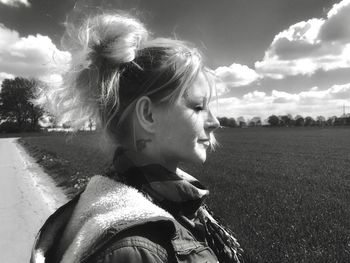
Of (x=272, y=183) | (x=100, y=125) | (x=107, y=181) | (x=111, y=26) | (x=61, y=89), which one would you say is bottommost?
(x=272, y=183)

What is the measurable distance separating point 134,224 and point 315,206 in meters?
6.87

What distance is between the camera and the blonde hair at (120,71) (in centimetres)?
155

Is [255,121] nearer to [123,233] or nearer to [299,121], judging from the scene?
[299,121]

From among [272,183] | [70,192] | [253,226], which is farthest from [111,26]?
[272,183]

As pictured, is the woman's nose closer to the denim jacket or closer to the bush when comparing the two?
the denim jacket

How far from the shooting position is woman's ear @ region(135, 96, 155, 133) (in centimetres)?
153

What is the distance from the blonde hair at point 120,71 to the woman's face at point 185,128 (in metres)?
0.05

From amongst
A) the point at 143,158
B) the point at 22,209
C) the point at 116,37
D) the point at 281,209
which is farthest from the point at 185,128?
the point at 22,209

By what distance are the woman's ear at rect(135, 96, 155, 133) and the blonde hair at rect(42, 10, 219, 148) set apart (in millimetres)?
26

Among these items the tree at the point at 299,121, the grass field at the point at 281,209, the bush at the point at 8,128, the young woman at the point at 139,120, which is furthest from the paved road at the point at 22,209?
the tree at the point at 299,121

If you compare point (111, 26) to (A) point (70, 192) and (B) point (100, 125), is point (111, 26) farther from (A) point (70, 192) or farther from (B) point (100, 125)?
(A) point (70, 192)

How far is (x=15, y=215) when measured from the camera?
6.71 meters

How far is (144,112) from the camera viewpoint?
1.55 m

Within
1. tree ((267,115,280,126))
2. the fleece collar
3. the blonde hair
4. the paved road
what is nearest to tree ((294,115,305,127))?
tree ((267,115,280,126))
